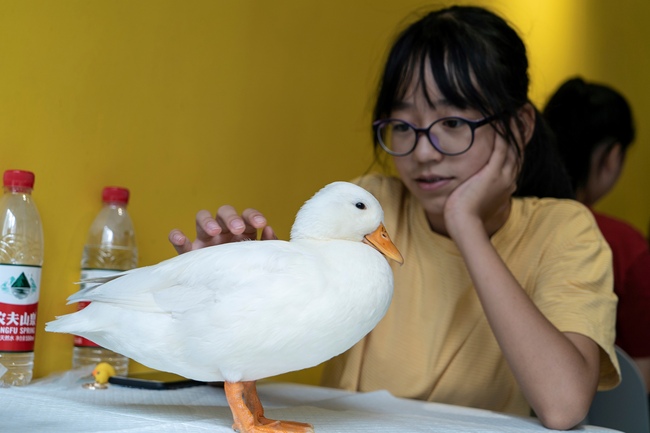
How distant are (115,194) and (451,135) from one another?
0.52 m

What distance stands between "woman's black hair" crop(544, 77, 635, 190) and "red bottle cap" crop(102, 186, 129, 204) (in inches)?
50.7

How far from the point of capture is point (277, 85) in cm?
141

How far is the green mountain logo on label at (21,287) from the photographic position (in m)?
0.90

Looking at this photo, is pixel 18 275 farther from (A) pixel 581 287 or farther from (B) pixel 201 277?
(A) pixel 581 287

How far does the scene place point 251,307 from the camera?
0.59 metres

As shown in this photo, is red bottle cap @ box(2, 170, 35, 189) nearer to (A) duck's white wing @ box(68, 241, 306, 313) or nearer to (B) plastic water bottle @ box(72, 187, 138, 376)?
(B) plastic water bottle @ box(72, 187, 138, 376)

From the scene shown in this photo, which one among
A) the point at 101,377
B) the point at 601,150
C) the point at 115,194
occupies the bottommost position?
the point at 101,377

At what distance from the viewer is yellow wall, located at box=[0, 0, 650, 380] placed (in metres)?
1.04

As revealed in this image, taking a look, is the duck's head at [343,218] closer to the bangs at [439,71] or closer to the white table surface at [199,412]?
the white table surface at [199,412]

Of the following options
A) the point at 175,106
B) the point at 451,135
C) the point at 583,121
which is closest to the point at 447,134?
the point at 451,135

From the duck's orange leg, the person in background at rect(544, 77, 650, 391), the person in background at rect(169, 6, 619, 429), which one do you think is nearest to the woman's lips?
the person in background at rect(169, 6, 619, 429)

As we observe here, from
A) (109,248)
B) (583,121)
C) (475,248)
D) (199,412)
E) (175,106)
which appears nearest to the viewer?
(199,412)

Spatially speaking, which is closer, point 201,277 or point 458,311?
point 201,277

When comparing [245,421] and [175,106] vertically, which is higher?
[175,106]
